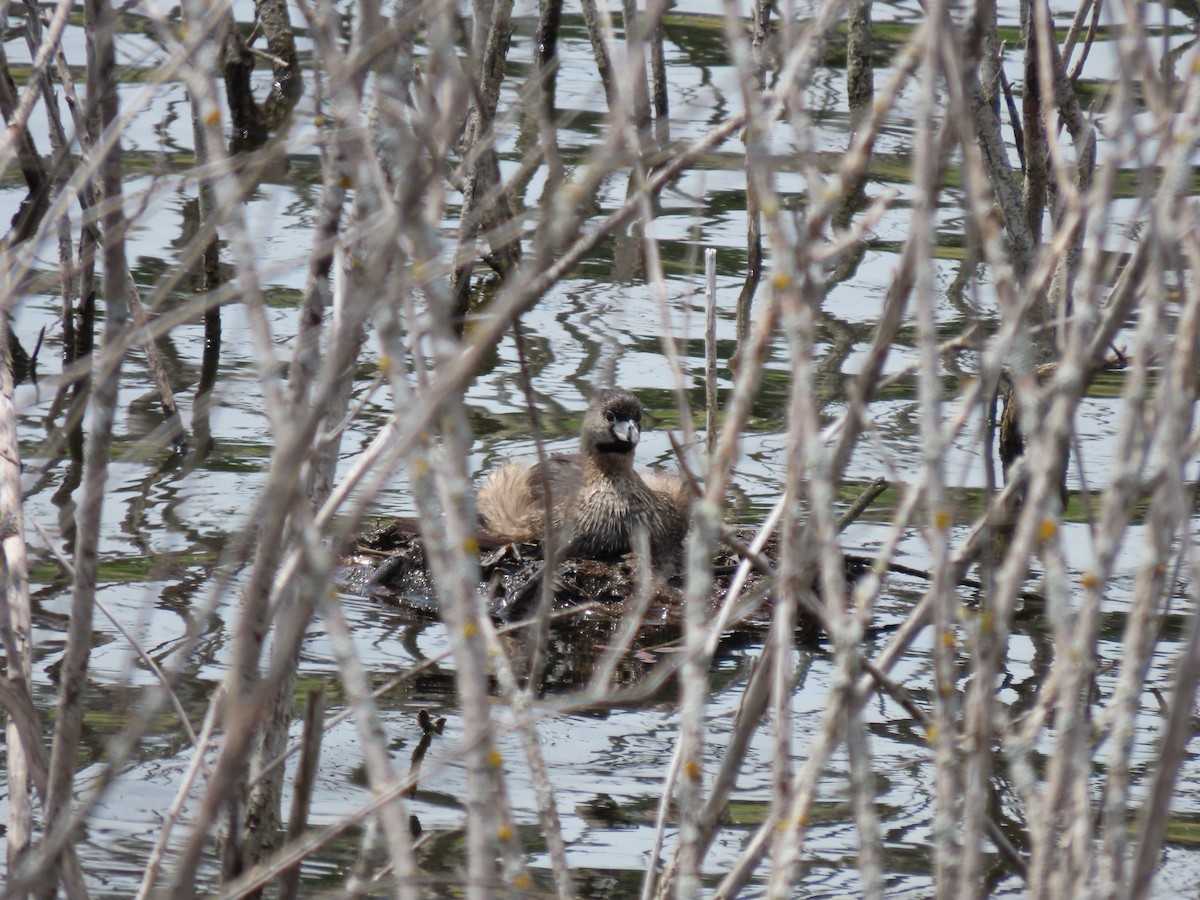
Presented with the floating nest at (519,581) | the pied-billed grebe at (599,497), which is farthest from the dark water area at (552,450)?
the pied-billed grebe at (599,497)

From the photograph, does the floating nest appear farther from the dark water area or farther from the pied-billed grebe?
the pied-billed grebe

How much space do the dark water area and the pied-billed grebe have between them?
0.91ft

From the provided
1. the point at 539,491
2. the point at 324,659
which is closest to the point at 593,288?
the point at 539,491

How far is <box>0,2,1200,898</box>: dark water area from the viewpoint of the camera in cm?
402

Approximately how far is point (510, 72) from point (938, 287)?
3.91m

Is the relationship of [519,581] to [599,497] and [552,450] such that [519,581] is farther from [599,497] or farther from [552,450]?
[552,450]

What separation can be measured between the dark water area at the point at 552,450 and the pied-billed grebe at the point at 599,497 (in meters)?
0.28

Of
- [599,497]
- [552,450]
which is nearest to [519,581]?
[599,497]

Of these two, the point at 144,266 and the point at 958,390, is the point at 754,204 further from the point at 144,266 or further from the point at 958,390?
the point at 144,266

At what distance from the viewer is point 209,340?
7.27m

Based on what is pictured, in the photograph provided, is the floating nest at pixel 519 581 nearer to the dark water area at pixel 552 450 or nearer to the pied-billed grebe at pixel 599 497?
the dark water area at pixel 552 450

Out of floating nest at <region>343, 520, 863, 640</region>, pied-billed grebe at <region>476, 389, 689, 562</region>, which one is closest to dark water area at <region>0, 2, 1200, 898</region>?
floating nest at <region>343, 520, 863, 640</region>

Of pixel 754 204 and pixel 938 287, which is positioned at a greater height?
pixel 754 204

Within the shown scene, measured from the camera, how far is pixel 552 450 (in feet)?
24.8
